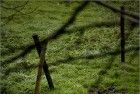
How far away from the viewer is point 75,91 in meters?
13.6

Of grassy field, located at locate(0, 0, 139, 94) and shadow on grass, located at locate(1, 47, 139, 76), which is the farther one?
shadow on grass, located at locate(1, 47, 139, 76)

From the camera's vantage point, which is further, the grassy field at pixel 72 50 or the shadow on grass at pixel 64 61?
the shadow on grass at pixel 64 61

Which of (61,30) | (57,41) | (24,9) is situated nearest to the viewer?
(57,41)

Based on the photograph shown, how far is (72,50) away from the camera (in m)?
17.5

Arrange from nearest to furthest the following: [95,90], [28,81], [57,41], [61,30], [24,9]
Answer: [95,90]
[28,81]
[57,41]
[61,30]
[24,9]

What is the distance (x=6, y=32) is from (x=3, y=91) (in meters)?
7.10

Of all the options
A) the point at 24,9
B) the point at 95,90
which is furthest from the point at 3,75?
the point at 24,9

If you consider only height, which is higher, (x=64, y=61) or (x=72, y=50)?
(x=72, y=50)

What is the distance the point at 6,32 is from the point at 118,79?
9105 millimetres

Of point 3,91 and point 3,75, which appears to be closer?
point 3,91

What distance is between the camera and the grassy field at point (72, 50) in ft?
46.5

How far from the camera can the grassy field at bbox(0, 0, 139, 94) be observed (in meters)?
14.2

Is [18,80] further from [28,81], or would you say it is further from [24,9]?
[24,9]

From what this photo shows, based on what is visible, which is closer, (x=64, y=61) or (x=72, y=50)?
(x=64, y=61)
